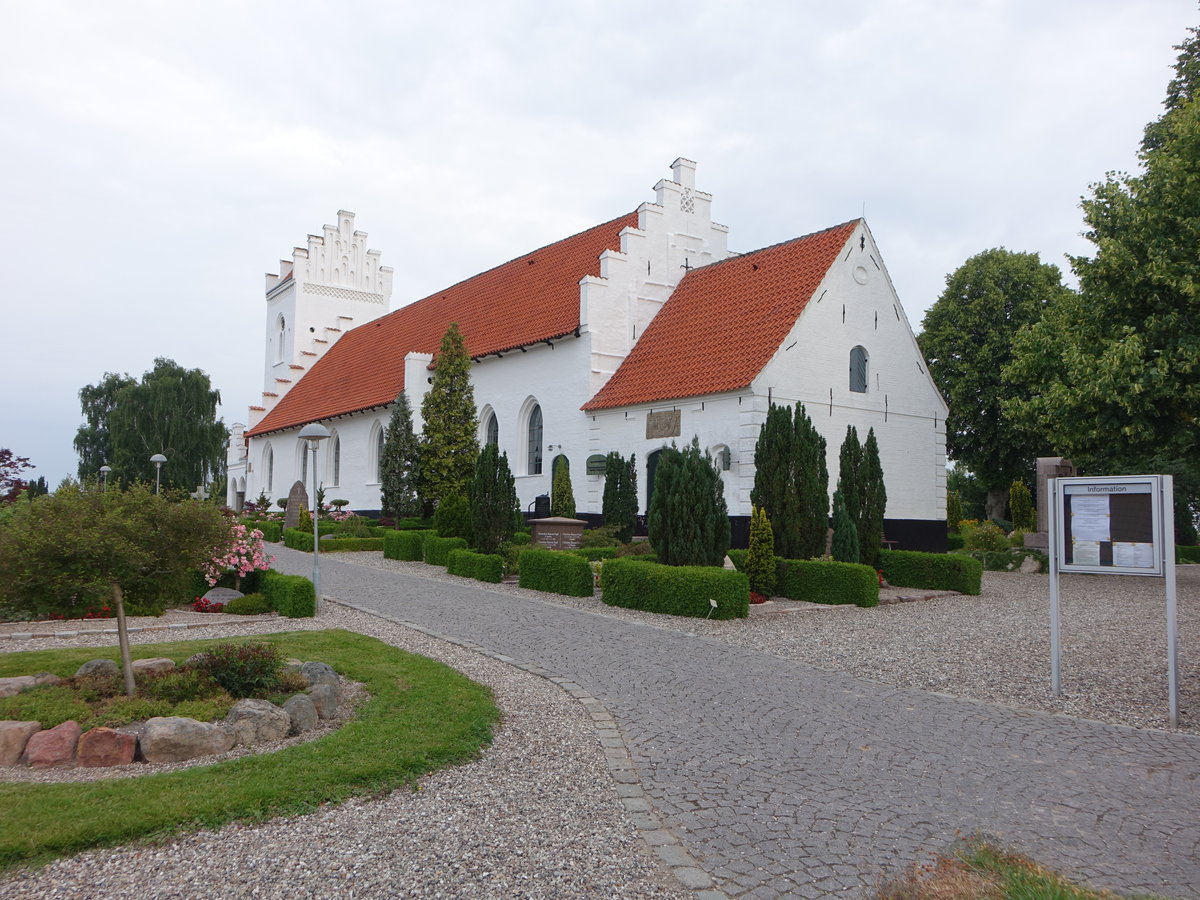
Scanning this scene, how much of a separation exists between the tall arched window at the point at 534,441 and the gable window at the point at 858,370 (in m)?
8.85

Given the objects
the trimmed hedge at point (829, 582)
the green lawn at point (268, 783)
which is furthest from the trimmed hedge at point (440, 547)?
the green lawn at point (268, 783)

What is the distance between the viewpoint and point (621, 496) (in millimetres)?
20453

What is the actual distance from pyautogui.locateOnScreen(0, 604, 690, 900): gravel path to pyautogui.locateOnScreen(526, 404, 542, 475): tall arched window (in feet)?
64.0

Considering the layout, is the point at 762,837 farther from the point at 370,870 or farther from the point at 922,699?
the point at 922,699

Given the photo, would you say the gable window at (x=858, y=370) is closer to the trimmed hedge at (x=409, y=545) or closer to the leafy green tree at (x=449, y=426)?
the trimmed hedge at (x=409, y=545)

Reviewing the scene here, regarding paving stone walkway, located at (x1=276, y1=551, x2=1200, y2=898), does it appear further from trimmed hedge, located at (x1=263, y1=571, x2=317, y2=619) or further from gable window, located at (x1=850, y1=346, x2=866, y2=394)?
gable window, located at (x1=850, y1=346, x2=866, y2=394)

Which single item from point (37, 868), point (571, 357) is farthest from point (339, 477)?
point (37, 868)

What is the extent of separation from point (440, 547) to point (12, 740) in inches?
517

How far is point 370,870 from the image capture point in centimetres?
388

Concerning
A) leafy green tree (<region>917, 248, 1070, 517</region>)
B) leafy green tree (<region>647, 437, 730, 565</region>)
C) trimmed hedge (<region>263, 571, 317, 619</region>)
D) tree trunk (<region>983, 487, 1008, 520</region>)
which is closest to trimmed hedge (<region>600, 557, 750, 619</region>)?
leafy green tree (<region>647, 437, 730, 565</region>)

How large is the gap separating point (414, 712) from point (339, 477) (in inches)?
1118

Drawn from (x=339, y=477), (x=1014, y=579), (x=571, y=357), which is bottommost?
(x=1014, y=579)

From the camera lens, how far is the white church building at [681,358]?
760 inches

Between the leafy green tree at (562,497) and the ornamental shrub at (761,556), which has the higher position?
the leafy green tree at (562,497)
